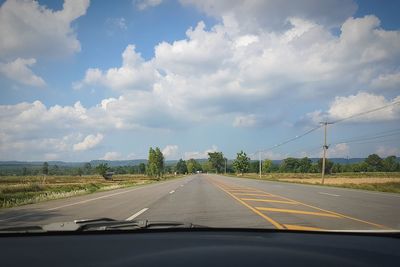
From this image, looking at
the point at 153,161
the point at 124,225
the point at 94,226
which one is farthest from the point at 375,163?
the point at 94,226

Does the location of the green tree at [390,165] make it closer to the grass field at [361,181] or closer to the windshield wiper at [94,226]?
the grass field at [361,181]

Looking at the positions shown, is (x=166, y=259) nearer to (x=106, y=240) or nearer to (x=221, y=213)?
(x=106, y=240)

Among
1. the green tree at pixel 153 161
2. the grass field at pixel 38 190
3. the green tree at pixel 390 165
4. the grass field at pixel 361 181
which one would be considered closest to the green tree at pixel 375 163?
the green tree at pixel 390 165

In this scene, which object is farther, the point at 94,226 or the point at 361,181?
the point at 361,181

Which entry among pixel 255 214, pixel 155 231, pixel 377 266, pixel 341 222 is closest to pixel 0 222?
pixel 255 214

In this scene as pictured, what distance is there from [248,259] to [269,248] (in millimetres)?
507

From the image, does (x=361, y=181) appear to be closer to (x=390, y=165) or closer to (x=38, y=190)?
(x=38, y=190)

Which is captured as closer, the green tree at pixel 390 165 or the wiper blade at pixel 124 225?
the wiper blade at pixel 124 225

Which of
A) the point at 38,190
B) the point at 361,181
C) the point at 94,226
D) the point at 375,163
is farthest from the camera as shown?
the point at 375,163

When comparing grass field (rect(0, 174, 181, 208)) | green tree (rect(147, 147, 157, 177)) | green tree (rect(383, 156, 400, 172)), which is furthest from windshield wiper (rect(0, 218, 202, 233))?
green tree (rect(383, 156, 400, 172))

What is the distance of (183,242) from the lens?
417 cm

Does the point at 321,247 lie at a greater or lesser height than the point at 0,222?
greater

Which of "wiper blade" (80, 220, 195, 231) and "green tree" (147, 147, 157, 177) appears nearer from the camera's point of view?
"wiper blade" (80, 220, 195, 231)

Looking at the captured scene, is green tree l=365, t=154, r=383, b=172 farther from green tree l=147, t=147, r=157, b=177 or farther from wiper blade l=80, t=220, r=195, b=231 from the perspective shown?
wiper blade l=80, t=220, r=195, b=231
